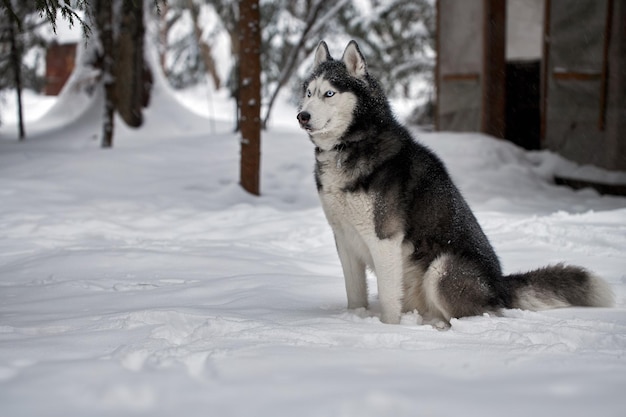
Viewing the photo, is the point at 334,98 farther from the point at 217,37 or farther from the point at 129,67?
the point at 217,37

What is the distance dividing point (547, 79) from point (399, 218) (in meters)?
8.17

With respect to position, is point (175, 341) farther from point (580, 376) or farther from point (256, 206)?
point (256, 206)

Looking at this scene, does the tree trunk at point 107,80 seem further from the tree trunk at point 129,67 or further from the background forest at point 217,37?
the tree trunk at point 129,67

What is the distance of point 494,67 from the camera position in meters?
11.4

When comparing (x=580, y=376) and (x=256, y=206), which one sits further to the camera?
(x=256, y=206)

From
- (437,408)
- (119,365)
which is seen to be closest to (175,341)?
(119,365)

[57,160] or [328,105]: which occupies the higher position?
[328,105]

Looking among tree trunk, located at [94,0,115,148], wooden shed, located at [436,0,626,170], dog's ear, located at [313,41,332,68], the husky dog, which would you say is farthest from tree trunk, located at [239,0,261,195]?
wooden shed, located at [436,0,626,170]

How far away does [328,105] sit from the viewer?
12.3 ft

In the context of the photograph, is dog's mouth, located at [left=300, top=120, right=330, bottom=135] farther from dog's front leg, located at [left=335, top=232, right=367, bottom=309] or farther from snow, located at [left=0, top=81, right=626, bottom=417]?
snow, located at [left=0, top=81, right=626, bottom=417]

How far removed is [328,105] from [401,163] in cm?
54

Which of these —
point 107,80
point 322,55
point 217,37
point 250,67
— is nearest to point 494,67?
point 250,67

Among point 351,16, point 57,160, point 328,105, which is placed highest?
point 351,16

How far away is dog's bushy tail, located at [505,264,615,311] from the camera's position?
3812 mm
